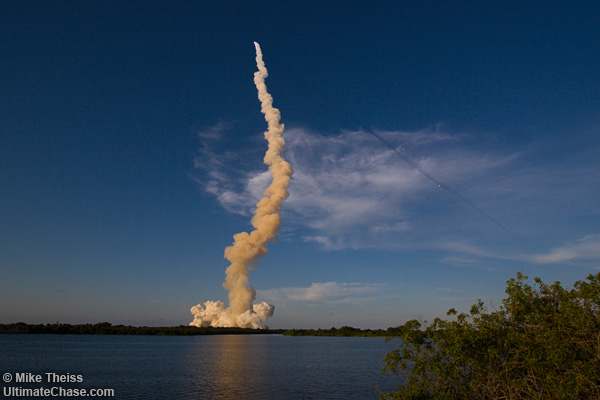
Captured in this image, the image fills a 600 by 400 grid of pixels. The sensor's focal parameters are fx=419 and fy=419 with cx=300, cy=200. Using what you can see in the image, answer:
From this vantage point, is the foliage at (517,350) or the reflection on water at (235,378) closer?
Result: the foliage at (517,350)

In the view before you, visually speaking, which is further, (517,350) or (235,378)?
(235,378)

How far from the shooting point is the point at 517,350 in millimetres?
17844

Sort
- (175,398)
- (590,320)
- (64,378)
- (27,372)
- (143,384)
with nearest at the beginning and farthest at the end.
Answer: (590,320)
(175,398)
(143,384)
(64,378)
(27,372)

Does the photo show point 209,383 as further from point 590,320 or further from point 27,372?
point 590,320

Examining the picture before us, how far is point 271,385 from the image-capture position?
44812 mm

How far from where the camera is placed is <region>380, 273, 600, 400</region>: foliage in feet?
54.1

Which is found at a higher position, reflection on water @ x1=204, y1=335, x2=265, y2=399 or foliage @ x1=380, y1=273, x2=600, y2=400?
foliage @ x1=380, y1=273, x2=600, y2=400

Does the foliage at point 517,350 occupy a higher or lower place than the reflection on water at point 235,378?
higher

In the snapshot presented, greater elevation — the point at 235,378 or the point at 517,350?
the point at 517,350

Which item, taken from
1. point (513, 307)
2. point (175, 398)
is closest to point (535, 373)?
point (513, 307)

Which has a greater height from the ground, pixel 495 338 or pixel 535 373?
pixel 495 338

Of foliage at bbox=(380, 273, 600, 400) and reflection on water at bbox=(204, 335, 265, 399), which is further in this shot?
reflection on water at bbox=(204, 335, 265, 399)

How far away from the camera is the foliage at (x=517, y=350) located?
1648 cm

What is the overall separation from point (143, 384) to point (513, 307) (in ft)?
128
